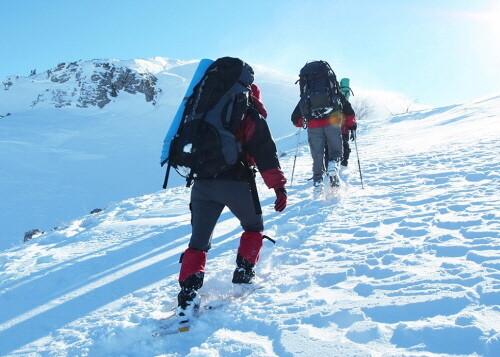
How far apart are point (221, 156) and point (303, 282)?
1281mm

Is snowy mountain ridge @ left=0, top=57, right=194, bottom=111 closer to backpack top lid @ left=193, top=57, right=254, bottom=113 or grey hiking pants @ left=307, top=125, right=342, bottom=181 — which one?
grey hiking pants @ left=307, top=125, right=342, bottom=181

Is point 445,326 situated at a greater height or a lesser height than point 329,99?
lesser

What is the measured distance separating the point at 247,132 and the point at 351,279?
1431mm

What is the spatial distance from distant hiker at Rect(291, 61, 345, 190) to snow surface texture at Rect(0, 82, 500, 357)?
2.26ft

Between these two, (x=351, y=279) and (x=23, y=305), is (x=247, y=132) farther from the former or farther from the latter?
(x=23, y=305)

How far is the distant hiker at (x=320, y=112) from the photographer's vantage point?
5590mm

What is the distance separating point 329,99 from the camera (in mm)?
5539

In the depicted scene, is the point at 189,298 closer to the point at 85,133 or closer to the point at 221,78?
the point at 221,78

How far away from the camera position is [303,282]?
10.1ft

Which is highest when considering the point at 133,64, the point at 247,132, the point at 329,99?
the point at 133,64

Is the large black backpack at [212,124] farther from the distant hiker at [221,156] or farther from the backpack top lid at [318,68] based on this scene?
the backpack top lid at [318,68]

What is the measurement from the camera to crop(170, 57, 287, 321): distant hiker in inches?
103

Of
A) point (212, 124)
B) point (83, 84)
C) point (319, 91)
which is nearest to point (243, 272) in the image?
point (212, 124)

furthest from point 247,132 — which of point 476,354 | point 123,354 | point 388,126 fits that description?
point 388,126
